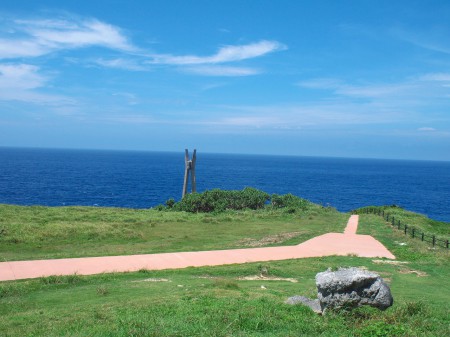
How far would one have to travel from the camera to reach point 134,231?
23562mm

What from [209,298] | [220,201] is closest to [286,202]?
[220,201]

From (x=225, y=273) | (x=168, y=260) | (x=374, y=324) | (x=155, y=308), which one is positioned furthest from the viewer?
(x=168, y=260)

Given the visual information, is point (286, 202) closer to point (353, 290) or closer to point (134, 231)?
point (134, 231)

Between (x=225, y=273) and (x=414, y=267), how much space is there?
7.38 meters

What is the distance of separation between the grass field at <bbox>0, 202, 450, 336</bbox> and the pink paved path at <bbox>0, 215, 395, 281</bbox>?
93 centimetres

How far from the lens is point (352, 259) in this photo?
17.5 metres

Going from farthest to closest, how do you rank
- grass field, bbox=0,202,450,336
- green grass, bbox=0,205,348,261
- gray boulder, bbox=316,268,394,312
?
1. green grass, bbox=0,205,348,261
2. gray boulder, bbox=316,268,394,312
3. grass field, bbox=0,202,450,336

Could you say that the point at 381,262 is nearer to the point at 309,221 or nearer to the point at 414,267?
the point at 414,267


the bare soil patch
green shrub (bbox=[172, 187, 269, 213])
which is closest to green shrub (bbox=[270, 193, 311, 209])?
green shrub (bbox=[172, 187, 269, 213])

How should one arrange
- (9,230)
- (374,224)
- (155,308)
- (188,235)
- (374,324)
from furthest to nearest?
(374,224)
(188,235)
(9,230)
(155,308)
(374,324)

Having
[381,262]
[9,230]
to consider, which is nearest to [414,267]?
[381,262]

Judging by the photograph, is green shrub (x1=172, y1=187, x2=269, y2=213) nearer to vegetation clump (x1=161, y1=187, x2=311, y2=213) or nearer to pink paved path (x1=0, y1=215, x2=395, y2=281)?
vegetation clump (x1=161, y1=187, x2=311, y2=213)

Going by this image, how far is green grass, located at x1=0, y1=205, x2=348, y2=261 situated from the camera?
19.1m

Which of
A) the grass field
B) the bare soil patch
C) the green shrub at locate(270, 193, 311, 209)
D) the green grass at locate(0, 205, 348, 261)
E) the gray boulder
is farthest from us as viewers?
the green shrub at locate(270, 193, 311, 209)
